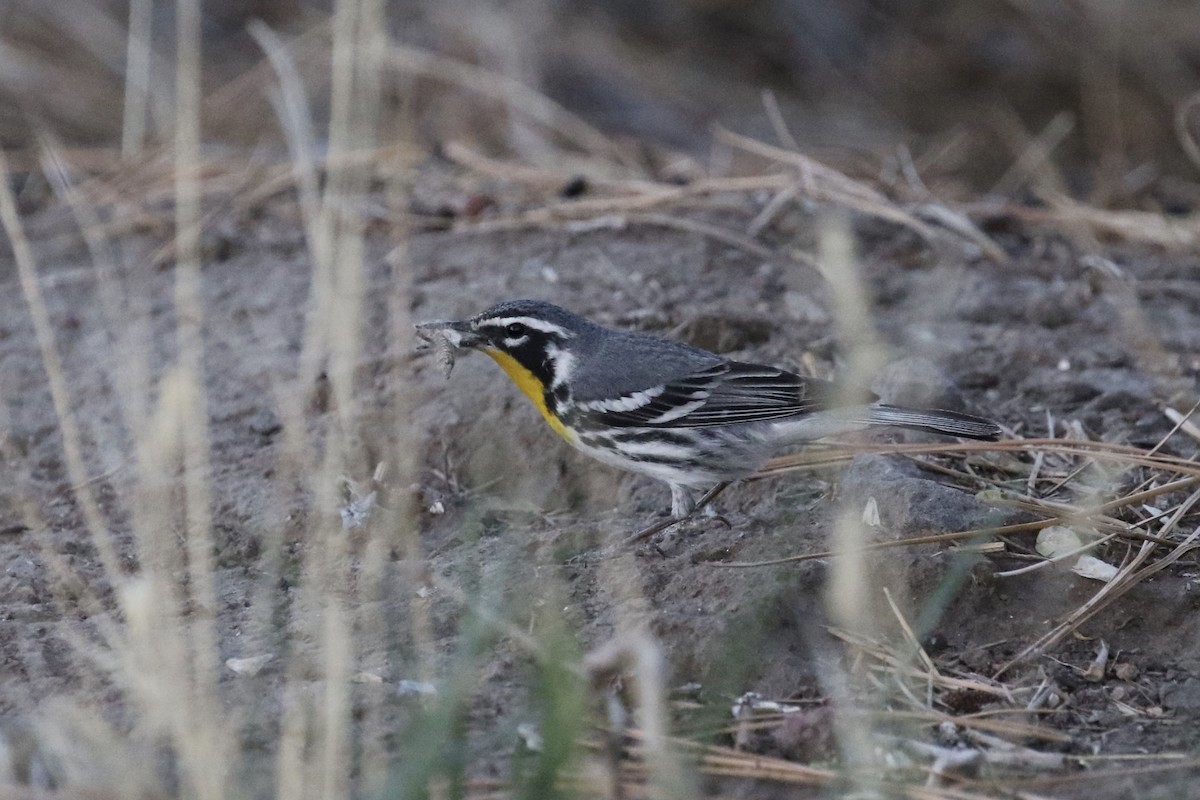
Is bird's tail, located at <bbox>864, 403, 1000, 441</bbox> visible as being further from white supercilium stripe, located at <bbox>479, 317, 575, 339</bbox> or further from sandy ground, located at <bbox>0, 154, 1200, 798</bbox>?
white supercilium stripe, located at <bbox>479, 317, 575, 339</bbox>

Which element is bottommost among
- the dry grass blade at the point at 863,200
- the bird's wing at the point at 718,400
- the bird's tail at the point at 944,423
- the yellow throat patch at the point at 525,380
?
the bird's tail at the point at 944,423

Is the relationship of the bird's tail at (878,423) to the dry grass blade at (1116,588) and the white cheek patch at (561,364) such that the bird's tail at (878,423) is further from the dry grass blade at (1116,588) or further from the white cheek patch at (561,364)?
the white cheek patch at (561,364)

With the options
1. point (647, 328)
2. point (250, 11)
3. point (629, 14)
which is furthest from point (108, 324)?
point (629, 14)

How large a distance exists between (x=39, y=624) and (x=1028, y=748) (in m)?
2.46

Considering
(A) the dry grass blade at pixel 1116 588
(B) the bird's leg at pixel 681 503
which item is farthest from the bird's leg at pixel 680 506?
(A) the dry grass blade at pixel 1116 588

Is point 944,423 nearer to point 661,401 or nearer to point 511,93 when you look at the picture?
point 661,401

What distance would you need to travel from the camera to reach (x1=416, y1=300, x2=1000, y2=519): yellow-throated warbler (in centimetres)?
411

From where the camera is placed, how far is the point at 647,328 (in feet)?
17.2

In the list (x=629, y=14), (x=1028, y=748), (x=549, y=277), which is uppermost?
(x=629, y=14)

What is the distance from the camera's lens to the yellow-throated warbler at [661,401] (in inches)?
162

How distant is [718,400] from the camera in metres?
4.25

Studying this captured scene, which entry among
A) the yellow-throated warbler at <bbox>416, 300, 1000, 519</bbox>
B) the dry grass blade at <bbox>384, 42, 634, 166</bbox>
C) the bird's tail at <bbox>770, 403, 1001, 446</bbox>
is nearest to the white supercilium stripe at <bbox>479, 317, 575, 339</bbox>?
the yellow-throated warbler at <bbox>416, 300, 1000, 519</bbox>

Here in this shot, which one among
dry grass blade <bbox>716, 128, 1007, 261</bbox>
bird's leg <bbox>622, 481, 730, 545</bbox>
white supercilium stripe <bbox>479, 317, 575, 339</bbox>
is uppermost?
dry grass blade <bbox>716, 128, 1007, 261</bbox>

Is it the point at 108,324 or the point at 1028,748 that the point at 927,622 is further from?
the point at 108,324
